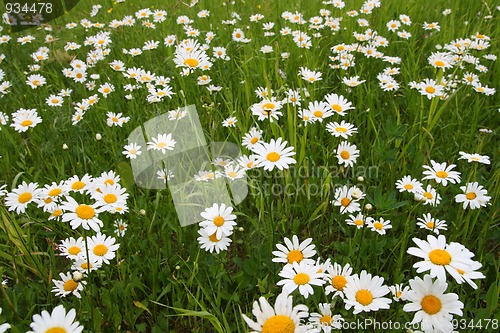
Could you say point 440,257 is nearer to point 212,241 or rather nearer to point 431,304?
point 431,304

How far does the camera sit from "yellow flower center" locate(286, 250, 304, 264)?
54.4 inches

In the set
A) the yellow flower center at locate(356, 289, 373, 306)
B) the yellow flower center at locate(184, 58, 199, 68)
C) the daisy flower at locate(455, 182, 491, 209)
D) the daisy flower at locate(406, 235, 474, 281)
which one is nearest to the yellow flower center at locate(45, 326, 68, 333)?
the yellow flower center at locate(356, 289, 373, 306)

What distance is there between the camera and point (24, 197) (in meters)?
1.69

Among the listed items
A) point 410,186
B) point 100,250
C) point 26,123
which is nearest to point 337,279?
point 410,186

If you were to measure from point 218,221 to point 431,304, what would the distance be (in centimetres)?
77

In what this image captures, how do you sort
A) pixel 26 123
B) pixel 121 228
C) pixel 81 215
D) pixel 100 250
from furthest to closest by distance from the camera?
pixel 26 123 → pixel 121 228 → pixel 100 250 → pixel 81 215

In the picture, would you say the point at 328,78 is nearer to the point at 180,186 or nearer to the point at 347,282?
the point at 180,186

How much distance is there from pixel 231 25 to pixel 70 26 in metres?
1.69

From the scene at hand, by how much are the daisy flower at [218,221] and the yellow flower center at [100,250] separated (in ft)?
1.23

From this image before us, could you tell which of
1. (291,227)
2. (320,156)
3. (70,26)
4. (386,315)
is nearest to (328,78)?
(320,156)

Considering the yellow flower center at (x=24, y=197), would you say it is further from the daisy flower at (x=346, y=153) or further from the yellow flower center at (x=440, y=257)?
the yellow flower center at (x=440, y=257)

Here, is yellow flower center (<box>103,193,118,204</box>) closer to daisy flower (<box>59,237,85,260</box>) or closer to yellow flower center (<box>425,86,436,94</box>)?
daisy flower (<box>59,237,85,260</box>)

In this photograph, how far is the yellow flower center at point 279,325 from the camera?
102 cm

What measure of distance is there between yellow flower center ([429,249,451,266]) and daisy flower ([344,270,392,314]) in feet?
0.52
